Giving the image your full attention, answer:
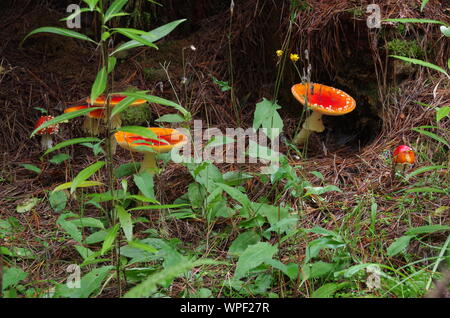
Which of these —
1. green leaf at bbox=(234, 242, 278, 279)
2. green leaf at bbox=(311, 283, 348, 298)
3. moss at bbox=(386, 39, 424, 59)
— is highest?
moss at bbox=(386, 39, 424, 59)

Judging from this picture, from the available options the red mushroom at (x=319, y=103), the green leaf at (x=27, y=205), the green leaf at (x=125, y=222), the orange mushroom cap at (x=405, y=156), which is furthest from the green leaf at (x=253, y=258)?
the green leaf at (x=27, y=205)

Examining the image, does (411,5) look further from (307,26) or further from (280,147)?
(280,147)

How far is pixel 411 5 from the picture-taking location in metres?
3.63

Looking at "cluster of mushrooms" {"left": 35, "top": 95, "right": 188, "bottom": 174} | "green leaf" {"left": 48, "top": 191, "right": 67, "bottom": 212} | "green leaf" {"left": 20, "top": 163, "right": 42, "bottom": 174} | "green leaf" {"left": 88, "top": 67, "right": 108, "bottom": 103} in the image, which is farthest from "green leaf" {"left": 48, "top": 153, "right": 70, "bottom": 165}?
"green leaf" {"left": 88, "top": 67, "right": 108, "bottom": 103}

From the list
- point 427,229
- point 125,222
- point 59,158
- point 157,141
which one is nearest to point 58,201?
point 59,158

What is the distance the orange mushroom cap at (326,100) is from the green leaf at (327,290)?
146cm

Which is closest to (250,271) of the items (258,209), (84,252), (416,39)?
(258,209)

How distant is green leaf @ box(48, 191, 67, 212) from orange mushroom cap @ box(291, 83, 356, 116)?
1.60 m

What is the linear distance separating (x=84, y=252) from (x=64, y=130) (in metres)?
1.58

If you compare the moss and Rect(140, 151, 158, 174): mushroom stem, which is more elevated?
the moss

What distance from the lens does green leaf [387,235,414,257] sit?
2.22 metres

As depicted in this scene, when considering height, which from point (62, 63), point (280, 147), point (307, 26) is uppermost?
point (307, 26)

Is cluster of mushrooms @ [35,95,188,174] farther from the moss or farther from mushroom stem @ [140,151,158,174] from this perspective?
the moss

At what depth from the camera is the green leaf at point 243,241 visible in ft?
7.80
